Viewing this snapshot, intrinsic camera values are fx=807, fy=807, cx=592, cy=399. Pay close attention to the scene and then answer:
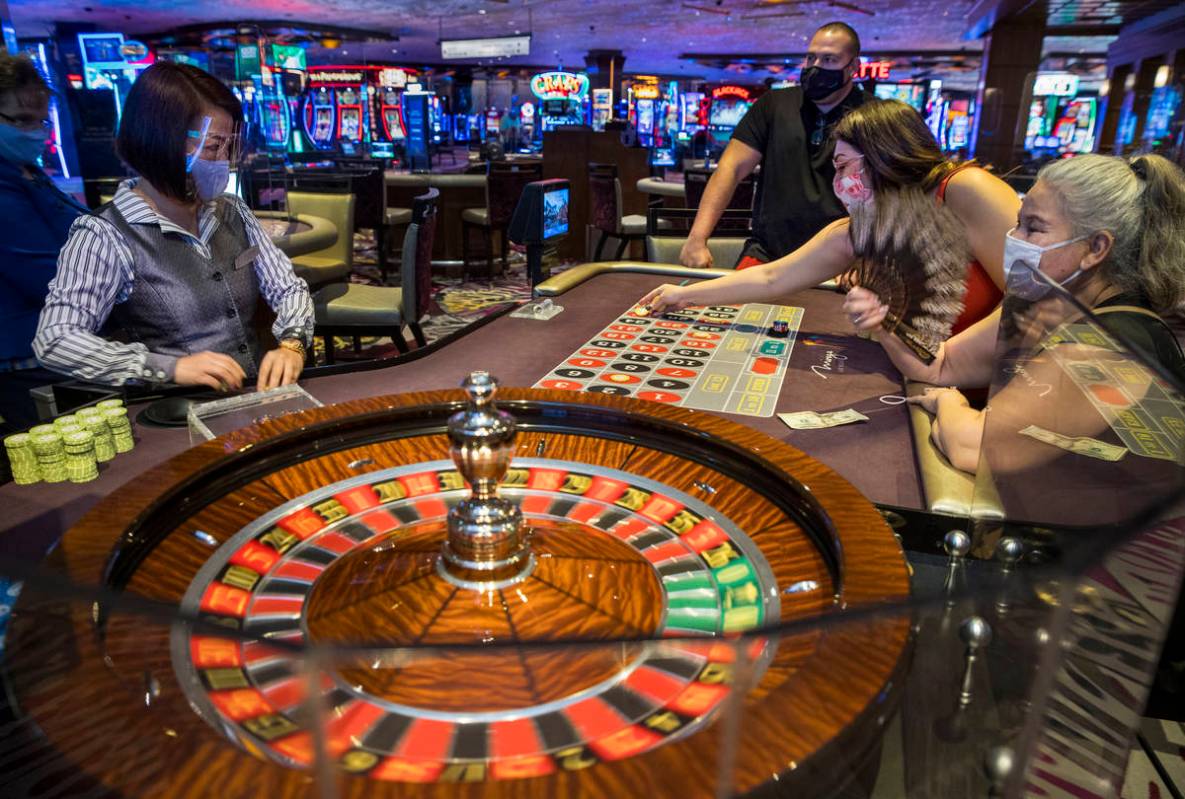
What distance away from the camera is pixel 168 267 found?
1.86 meters

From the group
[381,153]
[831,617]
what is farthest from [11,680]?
[381,153]

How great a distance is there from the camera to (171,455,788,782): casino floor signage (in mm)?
517

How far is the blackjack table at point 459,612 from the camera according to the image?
1.61ft

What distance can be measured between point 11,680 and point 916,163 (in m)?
1.85

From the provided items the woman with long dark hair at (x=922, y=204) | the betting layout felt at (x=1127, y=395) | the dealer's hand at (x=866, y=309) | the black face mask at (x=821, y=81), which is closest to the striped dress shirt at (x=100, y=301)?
the dealer's hand at (x=866, y=309)

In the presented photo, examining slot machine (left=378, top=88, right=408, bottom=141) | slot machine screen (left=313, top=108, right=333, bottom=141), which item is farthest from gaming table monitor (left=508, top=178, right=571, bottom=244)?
slot machine screen (left=313, top=108, right=333, bottom=141)

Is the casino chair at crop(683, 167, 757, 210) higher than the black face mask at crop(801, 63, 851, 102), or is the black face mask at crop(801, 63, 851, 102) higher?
the black face mask at crop(801, 63, 851, 102)

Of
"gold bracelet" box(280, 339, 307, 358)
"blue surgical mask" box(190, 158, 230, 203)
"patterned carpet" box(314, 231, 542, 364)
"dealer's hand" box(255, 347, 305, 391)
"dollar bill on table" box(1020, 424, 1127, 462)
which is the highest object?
"blue surgical mask" box(190, 158, 230, 203)

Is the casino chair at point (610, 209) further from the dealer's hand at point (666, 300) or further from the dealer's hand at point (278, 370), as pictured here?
the dealer's hand at point (278, 370)

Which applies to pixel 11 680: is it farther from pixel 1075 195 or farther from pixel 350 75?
pixel 350 75

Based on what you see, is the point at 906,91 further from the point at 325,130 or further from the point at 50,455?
the point at 50,455

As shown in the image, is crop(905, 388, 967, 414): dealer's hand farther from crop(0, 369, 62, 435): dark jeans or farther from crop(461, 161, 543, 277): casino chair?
crop(461, 161, 543, 277): casino chair

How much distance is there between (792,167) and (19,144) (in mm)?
2518

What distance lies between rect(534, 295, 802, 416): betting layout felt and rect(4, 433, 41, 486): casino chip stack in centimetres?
82
